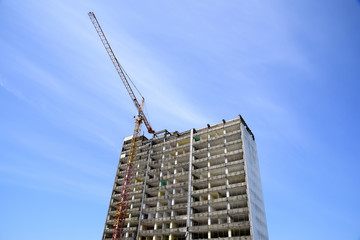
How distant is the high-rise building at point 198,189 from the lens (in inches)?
2378

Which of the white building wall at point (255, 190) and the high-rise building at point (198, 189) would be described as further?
the high-rise building at point (198, 189)

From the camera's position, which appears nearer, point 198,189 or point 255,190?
point 255,190

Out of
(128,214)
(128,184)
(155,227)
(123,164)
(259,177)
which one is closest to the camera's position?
(155,227)

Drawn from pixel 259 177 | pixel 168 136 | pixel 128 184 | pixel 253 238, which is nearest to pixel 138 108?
pixel 168 136

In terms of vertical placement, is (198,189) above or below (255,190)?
above

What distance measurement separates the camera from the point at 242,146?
69500 millimetres

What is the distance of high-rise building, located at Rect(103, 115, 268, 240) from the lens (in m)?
60.4

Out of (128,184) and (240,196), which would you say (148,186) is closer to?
(128,184)

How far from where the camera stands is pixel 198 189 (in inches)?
2813

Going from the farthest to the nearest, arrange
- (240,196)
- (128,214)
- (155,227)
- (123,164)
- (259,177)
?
1. (123,164)
2. (128,214)
3. (259,177)
4. (155,227)
5. (240,196)

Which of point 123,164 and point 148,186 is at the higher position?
point 123,164

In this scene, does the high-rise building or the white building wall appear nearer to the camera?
the white building wall

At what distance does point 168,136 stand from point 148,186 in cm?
1904

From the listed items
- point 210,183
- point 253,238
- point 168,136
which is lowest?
point 253,238
